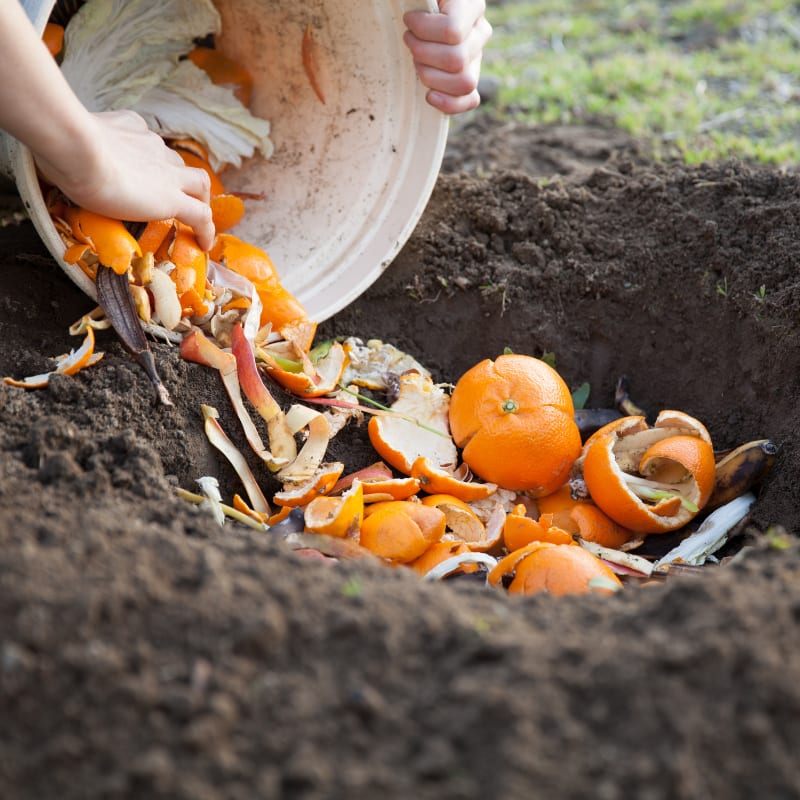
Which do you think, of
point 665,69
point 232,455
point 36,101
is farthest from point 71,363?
point 665,69

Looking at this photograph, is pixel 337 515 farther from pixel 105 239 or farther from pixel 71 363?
pixel 105 239

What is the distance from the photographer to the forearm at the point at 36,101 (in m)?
1.98

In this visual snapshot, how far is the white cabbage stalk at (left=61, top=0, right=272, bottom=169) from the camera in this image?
2.87 meters

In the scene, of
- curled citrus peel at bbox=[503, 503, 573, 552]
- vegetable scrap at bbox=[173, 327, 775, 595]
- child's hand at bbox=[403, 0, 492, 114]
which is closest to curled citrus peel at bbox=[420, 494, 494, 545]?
vegetable scrap at bbox=[173, 327, 775, 595]

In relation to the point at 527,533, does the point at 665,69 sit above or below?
above

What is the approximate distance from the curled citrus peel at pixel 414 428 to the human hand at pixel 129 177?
29.0 inches

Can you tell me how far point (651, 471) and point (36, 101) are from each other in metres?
1.86

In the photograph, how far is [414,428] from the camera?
281 centimetres

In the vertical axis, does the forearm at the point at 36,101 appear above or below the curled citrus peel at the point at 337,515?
above

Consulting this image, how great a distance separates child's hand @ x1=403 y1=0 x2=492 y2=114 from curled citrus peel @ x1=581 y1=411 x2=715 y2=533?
114 centimetres

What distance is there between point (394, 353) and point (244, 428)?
67 centimetres

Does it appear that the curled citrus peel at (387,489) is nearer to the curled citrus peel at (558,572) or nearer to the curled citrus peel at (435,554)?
the curled citrus peel at (435,554)

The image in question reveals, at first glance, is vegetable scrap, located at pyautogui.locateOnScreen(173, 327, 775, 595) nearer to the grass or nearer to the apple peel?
the apple peel

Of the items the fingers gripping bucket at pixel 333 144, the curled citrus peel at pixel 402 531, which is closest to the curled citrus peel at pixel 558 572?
the curled citrus peel at pixel 402 531
